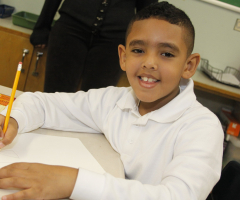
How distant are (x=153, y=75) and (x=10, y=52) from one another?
4.48 feet

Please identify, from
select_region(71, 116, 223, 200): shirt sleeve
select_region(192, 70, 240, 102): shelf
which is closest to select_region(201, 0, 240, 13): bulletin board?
select_region(192, 70, 240, 102): shelf

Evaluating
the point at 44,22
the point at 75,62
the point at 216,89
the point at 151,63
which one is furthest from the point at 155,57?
the point at 216,89

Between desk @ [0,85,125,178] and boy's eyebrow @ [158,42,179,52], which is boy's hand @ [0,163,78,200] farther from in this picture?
boy's eyebrow @ [158,42,179,52]

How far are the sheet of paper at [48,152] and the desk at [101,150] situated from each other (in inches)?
1.1

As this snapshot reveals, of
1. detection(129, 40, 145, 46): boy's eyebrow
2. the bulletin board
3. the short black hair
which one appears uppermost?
the bulletin board

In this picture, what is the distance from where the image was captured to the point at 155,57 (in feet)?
2.36

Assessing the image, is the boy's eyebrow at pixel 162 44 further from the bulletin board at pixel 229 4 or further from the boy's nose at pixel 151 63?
the bulletin board at pixel 229 4

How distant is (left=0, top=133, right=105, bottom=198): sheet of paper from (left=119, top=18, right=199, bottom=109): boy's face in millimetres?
259

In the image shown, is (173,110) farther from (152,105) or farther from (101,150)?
(101,150)

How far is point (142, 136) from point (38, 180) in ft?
1.11

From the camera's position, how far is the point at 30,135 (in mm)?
686

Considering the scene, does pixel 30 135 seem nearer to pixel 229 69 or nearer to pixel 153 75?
pixel 153 75

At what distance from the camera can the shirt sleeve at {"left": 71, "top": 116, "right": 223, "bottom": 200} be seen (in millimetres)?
493

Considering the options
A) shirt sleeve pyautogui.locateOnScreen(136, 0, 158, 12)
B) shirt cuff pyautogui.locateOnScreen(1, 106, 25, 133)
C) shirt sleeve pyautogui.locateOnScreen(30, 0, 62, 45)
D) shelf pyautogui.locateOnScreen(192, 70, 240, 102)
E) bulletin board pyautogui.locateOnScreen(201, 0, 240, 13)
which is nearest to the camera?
shirt cuff pyautogui.locateOnScreen(1, 106, 25, 133)
